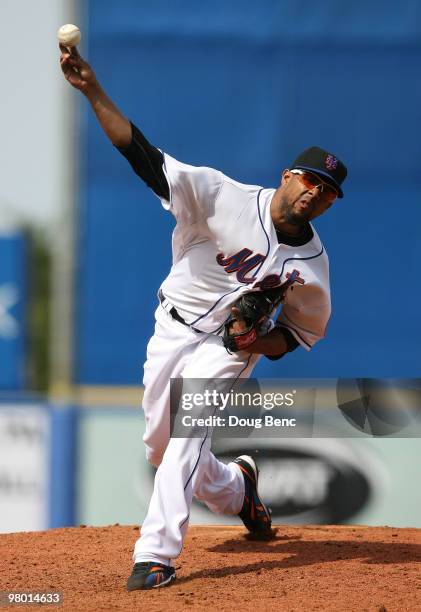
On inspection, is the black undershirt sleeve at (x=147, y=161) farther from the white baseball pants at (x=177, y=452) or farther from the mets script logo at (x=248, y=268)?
the white baseball pants at (x=177, y=452)

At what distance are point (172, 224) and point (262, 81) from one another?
3.11 ft

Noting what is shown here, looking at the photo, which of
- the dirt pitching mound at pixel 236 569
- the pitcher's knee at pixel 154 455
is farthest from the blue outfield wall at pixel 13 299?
the pitcher's knee at pixel 154 455

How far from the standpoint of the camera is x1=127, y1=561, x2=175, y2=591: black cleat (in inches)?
118

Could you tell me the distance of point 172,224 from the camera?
569 centimetres

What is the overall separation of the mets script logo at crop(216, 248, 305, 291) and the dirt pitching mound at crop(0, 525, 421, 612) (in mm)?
927

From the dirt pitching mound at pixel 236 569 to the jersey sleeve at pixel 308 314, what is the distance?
2.52 ft

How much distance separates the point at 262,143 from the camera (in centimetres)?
571

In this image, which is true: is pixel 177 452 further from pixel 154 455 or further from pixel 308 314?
pixel 308 314

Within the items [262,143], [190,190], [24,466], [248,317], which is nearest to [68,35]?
[190,190]

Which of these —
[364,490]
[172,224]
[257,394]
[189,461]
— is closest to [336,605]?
[189,461]

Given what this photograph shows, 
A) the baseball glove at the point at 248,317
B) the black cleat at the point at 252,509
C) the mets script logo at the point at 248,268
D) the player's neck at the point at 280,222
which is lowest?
the black cleat at the point at 252,509

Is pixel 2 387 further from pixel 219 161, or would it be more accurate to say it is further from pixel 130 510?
pixel 219 161

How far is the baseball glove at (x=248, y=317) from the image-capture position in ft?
10.5

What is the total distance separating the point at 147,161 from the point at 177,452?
883mm
